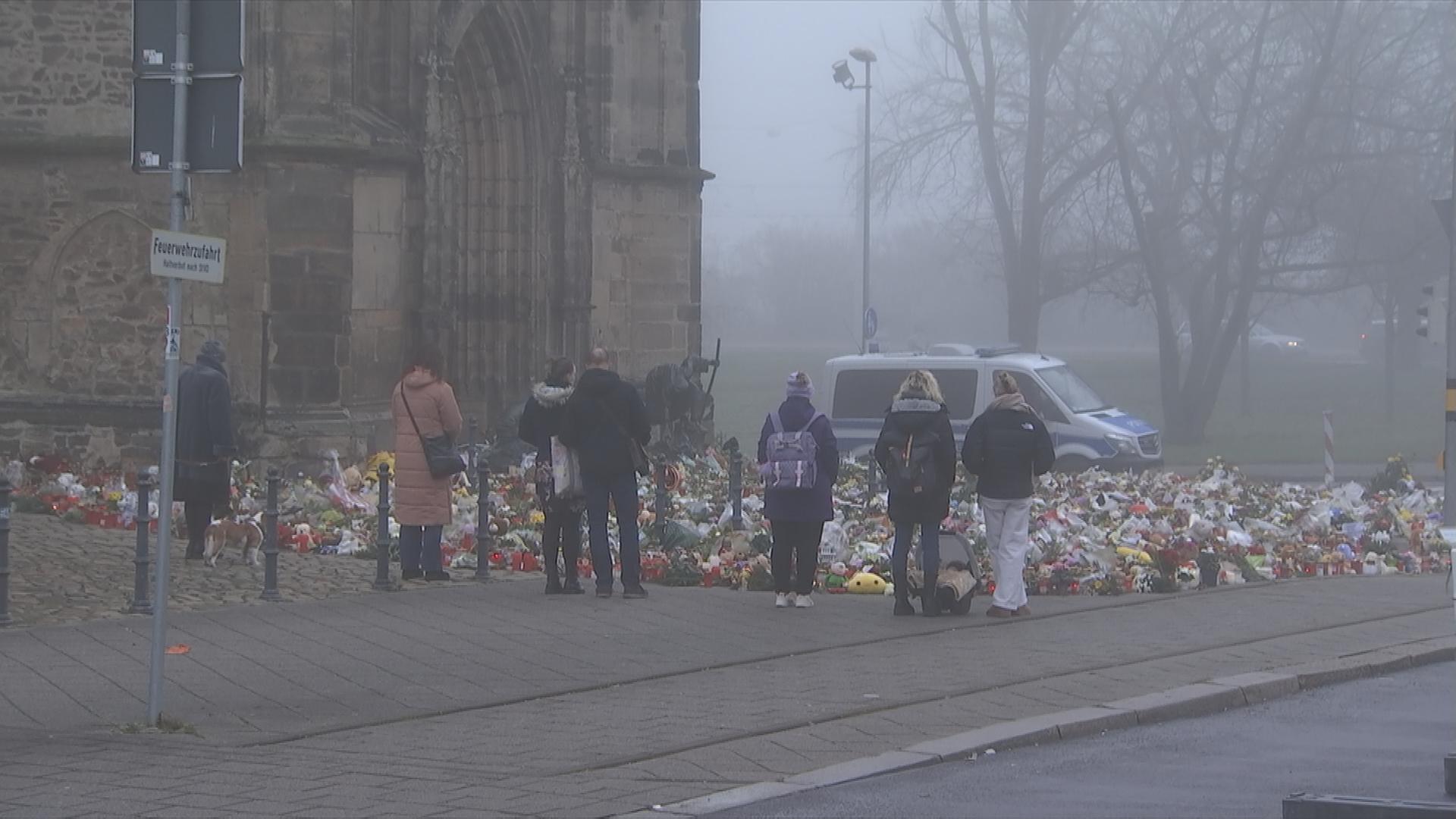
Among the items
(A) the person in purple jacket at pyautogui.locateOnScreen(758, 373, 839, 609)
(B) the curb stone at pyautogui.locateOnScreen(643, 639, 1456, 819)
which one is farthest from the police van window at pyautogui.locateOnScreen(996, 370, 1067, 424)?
(B) the curb stone at pyautogui.locateOnScreen(643, 639, 1456, 819)

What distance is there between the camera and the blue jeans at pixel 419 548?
1412cm

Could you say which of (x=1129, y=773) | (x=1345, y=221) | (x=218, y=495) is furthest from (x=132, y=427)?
(x=1345, y=221)

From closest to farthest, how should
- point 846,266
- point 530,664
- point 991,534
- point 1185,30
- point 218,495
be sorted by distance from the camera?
point 530,664 < point 991,534 < point 218,495 < point 1185,30 < point 846,266

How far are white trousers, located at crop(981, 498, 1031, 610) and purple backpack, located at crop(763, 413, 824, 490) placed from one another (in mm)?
1111

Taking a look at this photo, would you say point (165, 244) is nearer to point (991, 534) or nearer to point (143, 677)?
point (143, 677)

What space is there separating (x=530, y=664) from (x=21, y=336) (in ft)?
44.3

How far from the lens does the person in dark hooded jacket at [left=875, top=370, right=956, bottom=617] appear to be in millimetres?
12672

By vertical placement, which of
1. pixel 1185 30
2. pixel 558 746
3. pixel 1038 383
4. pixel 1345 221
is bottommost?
pixel 558 746

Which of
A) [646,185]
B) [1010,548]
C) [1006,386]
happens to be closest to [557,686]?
[1010,548]

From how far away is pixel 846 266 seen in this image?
12712 centimetres

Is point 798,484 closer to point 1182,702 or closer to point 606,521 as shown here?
point 606,521

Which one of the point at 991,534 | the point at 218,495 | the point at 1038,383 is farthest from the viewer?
the point at 1038,383

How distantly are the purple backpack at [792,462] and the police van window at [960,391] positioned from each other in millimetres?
11488

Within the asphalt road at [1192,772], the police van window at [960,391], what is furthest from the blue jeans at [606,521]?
the police van window at [960,391]
